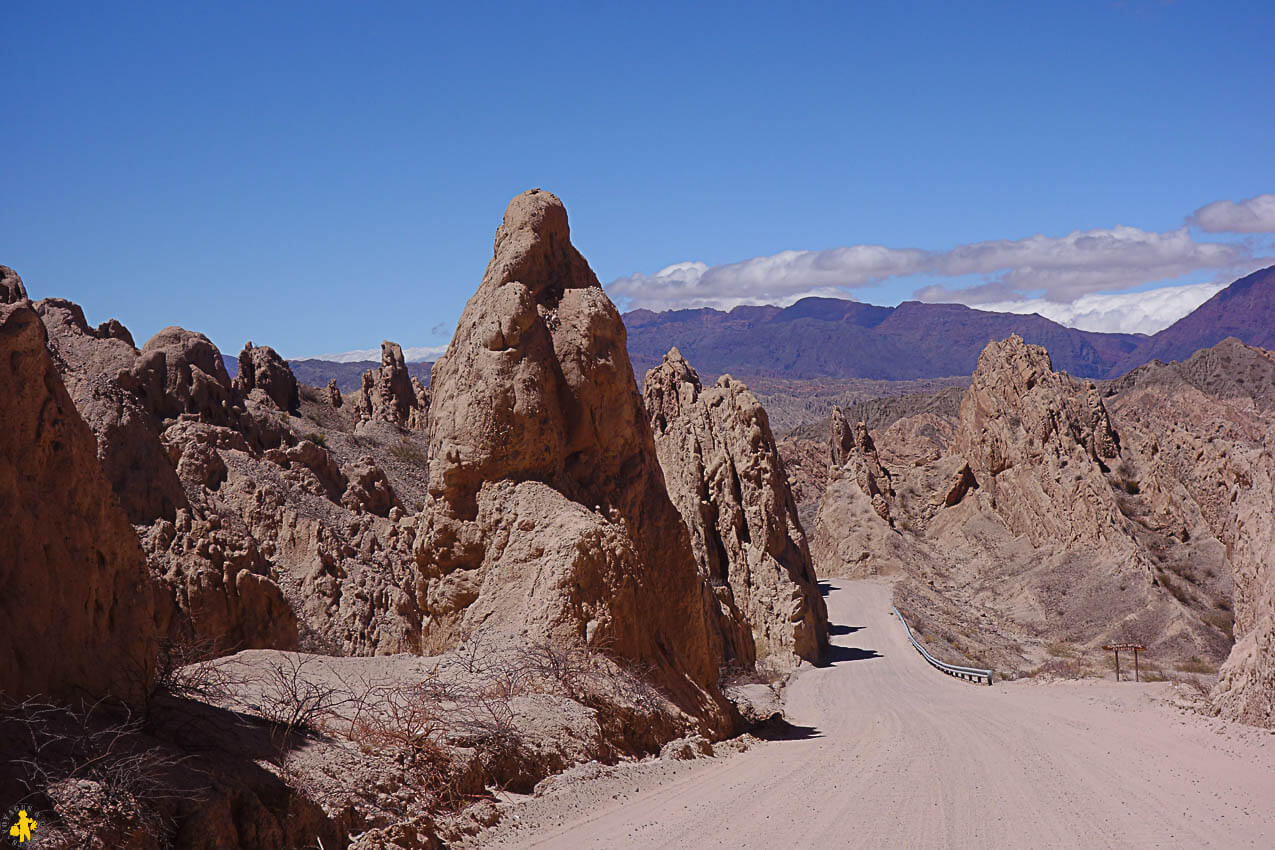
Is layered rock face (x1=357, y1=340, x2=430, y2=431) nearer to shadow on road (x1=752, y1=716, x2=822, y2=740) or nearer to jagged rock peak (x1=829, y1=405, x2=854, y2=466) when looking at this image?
jagged rock peak (x1=829, y1=405, x2=854, y2=466)

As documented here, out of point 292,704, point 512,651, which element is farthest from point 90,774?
point 512,651

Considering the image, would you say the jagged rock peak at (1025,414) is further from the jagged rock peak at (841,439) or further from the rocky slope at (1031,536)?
the jagged rock peak at (841,439)

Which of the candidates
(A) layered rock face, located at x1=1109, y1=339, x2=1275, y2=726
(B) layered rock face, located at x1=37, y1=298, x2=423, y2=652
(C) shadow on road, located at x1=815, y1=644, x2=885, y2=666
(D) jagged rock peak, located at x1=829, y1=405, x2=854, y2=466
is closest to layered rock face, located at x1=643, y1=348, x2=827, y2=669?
(C) shadow on road, located at x1=815, y1=644, x2=885, y2=666

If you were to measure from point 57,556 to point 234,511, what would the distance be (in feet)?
50.5

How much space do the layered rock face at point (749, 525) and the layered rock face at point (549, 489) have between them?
50.1ft

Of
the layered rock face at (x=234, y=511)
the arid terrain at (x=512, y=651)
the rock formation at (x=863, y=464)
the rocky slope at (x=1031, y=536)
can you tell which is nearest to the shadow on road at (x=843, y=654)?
the arid terrain at (x=512, y=651)

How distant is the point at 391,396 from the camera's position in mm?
66000

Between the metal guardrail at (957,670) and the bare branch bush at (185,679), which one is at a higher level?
the bare branch bush at (185,679)

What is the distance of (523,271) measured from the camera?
1678cm

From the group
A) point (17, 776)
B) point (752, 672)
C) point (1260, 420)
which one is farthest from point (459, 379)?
point (1260, 420)

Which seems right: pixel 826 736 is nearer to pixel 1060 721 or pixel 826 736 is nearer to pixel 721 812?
pixel 1060 721

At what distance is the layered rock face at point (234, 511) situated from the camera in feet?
55.4

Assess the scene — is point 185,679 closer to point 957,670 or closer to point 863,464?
point 957,670

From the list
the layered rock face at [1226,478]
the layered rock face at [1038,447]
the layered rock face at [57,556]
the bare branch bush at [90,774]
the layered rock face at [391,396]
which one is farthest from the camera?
the layered rock face at [391,396]
